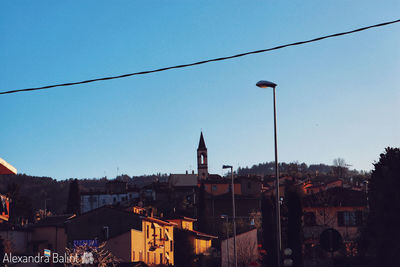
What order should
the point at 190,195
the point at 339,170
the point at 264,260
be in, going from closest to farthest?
1. the point at 264,260
2. the point at 190,195
3. the point at 339,170

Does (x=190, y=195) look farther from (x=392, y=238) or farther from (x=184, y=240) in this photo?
(x=392, y=238)

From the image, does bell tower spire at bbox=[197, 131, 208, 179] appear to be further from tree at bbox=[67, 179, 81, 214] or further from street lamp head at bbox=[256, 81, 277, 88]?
street lamp head at bbox=[256, 81, 277, 88]

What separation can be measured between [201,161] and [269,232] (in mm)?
115140

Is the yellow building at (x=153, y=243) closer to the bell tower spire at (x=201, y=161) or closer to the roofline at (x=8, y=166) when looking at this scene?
the roofline at (x=8, y=166)

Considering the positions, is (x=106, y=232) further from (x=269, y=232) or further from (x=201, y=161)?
(x=201, y=161)

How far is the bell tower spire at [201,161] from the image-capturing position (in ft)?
543

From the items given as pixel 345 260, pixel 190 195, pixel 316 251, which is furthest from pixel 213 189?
pixel 345 260

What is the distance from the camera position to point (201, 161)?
168375 mm

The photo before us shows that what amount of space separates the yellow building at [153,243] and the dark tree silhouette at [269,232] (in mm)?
13931

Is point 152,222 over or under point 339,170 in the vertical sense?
under

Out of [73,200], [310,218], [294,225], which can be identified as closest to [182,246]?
[310,218]

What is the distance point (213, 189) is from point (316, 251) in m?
72.1

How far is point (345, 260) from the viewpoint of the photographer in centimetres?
4259

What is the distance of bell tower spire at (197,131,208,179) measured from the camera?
16550 cm
